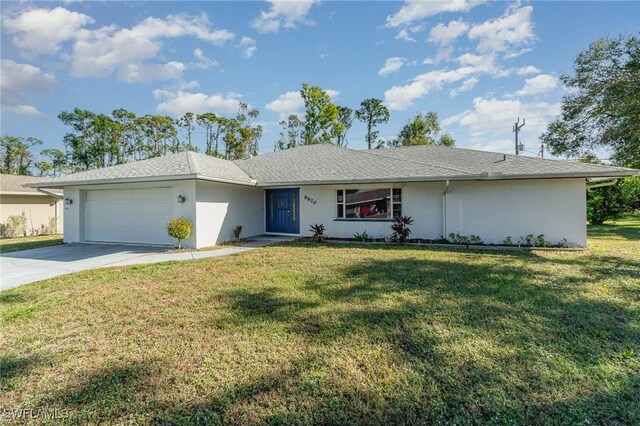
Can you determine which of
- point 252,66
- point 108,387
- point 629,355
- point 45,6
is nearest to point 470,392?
point 629,355

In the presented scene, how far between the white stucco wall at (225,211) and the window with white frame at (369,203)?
4111 millimetres

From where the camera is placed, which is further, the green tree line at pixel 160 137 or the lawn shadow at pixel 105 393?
the green tree line at pixel 160 137

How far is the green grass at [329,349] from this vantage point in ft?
8.30

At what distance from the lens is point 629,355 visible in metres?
3.28

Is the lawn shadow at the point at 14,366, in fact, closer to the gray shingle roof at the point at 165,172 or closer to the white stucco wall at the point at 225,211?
the gray shingle roof at the point at 165,172

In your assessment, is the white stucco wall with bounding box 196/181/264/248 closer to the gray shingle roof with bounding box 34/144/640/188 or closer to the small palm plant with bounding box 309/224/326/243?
the gray shingle roof with bounding box 34/144/640/188

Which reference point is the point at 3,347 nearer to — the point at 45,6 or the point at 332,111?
the point at 45,6

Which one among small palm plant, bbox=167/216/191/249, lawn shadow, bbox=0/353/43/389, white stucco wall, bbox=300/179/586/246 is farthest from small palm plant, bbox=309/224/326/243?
lawn shadow, bbox=0/353/43/389

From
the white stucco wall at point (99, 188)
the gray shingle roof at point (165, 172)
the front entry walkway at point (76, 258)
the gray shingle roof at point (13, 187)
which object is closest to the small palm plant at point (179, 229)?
the white stucco wall at point (99, 188)

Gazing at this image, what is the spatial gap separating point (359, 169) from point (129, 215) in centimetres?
965

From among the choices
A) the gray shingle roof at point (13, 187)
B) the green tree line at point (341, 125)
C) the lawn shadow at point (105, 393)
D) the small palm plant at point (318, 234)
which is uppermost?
the green tree line at point (341, 125)

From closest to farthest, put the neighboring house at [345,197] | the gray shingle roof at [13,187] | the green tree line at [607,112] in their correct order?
the neighboring house at [345,197]
the green tree line at [607,112]
the gray shingle roof at [13,187]

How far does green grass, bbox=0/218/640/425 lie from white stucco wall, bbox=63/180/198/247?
180 inches

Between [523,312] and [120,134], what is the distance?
40.6m
